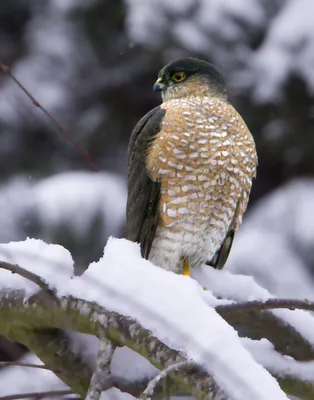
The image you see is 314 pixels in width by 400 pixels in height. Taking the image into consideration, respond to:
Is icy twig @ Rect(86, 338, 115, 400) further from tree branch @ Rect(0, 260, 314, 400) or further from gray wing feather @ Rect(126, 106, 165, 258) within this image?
gray wing feather @ Rect(126, 106, 165, 258)

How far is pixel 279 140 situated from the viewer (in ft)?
20.3

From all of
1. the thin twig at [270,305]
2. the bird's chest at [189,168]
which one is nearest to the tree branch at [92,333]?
the thin twig at [270,305]

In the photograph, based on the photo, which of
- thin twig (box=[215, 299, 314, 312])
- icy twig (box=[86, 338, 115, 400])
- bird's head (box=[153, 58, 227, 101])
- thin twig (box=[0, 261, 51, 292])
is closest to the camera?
icy twig (box=[86, 338, 115, 400])

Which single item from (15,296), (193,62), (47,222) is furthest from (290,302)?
(47,222)

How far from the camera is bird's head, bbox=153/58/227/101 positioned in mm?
3887

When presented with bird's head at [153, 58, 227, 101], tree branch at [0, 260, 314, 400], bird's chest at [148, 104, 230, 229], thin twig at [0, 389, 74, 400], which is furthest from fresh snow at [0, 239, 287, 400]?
bird's head at [153, 58, 227, 101]

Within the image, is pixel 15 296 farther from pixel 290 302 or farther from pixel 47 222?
pixel 47 222

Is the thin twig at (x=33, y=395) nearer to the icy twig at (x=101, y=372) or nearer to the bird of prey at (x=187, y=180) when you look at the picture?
the icy twig at (x=101, y=372)

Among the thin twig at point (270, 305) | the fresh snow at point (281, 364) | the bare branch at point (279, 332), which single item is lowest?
the thin twig at point (270, 305)

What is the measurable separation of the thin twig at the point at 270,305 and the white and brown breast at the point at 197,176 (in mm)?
1314

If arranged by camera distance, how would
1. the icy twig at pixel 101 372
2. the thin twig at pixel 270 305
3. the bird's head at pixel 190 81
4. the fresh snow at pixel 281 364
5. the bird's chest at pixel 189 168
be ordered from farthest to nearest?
the bird's head at pixel 190 81
the bird's chest at pixel 189 168
the fresh snow at pixel 281 364
the thin twig at pixel 270 305
the icy twig at pixel 101 372

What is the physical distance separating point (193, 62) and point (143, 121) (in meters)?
0.43

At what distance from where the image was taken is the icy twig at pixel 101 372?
1779mm

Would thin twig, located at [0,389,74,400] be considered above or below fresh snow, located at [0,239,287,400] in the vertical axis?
below
